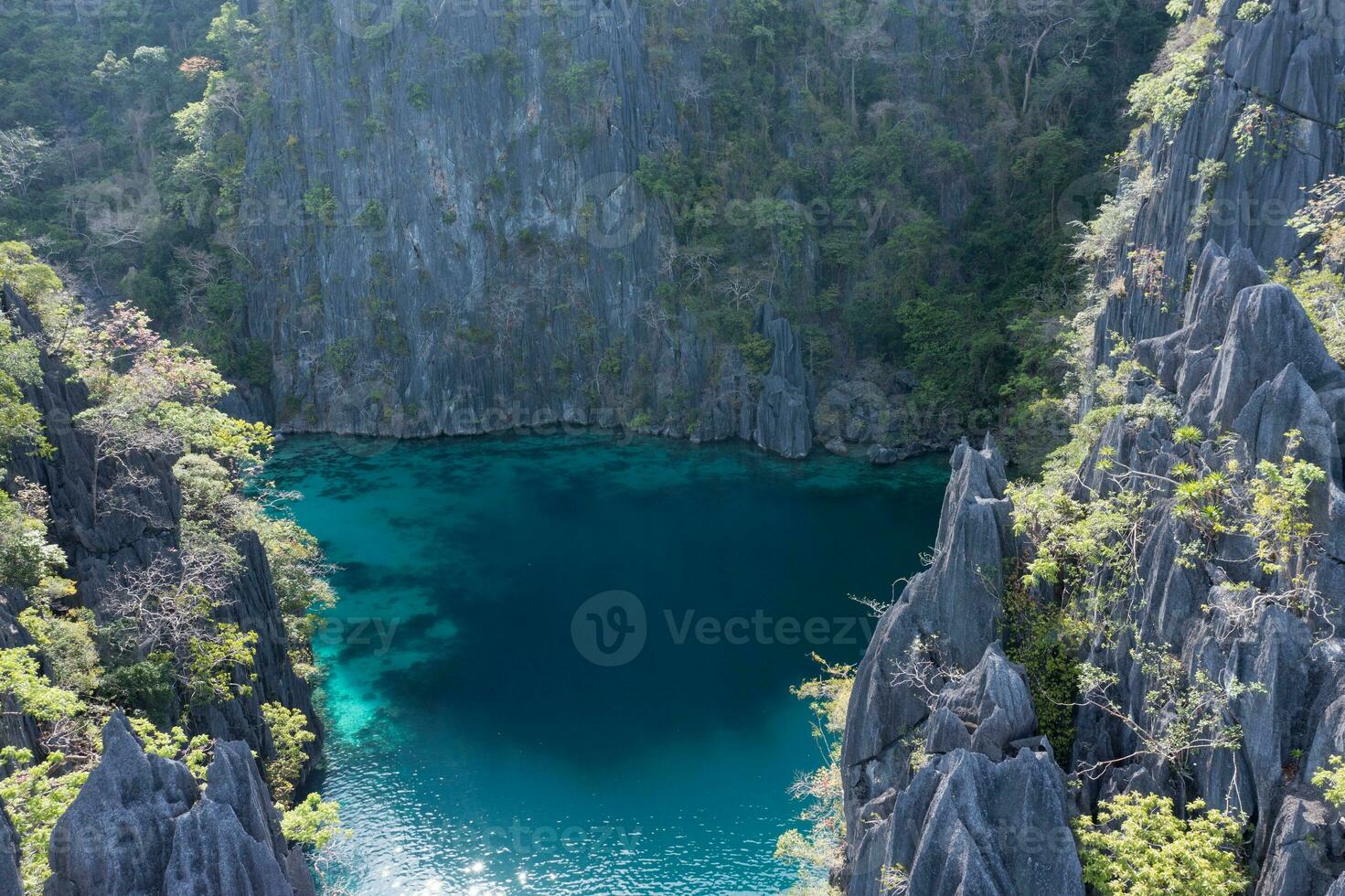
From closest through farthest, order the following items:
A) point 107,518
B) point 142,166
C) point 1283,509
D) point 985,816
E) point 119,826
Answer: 1. point 119,826
2. point 1283,509
3. point 985,816
4. point 107,518
5. point 142,166

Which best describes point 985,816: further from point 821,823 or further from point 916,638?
point 821,823

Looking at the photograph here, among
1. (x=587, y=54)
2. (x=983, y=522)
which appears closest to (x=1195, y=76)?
(x=983, y=522)

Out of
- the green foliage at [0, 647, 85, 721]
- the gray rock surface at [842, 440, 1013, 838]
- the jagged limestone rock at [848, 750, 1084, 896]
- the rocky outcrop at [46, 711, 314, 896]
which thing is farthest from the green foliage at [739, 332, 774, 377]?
the rocky outcrop at [46, 711, 314, 896]

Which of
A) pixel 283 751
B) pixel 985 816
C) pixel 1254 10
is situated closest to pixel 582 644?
pixel 283 751

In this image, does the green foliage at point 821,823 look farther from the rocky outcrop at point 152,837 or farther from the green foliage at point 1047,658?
the rocky outcrop at point 152,837

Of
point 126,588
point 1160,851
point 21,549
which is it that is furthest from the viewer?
point 126,588
